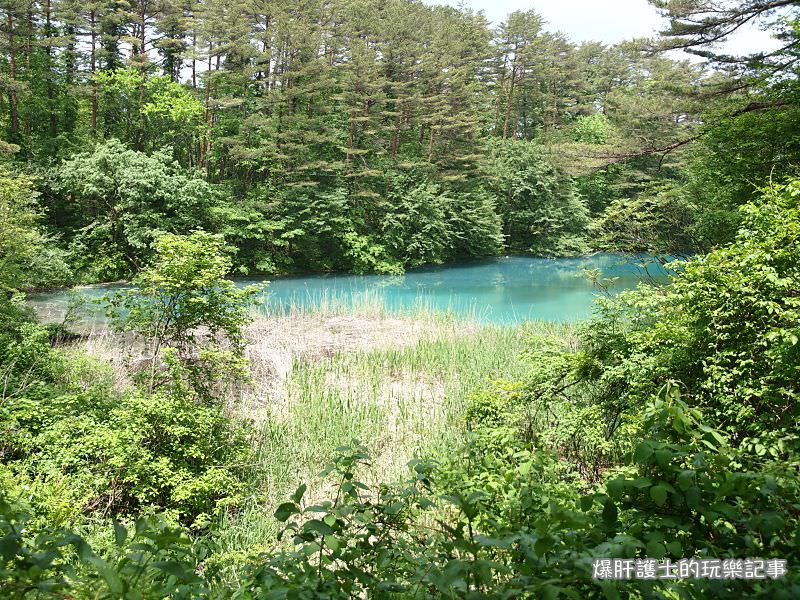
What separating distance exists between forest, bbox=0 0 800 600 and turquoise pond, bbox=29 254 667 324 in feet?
3.42

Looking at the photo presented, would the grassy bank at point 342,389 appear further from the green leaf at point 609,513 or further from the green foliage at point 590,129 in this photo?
the green foliage at point 590,129

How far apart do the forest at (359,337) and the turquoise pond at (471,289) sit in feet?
A: 3.42

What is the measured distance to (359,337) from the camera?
29.9ft

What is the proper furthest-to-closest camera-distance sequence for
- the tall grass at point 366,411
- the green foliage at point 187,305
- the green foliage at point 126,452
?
the green foliage at point 187,305
the tall grass at point 366,411
the green foliage at point 126,452

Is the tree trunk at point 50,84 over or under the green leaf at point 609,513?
over

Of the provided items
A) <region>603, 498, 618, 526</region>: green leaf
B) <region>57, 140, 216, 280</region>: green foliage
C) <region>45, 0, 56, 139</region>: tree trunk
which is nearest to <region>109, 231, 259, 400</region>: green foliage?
<region>603, 498, 618, 526</region>: green leaf

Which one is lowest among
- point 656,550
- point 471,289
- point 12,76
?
point 471,289

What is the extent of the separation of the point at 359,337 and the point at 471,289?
9.77 m

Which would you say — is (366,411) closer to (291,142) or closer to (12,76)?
(291,142)

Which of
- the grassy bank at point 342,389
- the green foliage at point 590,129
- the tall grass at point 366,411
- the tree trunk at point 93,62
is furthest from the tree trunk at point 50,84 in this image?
the green foliage at point 590,129

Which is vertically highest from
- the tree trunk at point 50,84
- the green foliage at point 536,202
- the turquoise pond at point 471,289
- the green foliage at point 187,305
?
the tree trunk at point 50,84

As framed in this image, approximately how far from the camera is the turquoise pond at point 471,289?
13.4 meters

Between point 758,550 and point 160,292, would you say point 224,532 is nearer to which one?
point 160,292

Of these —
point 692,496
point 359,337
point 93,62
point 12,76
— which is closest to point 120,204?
point 12,76
